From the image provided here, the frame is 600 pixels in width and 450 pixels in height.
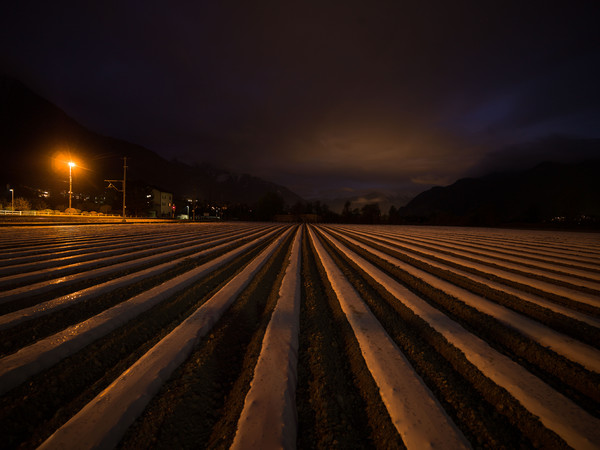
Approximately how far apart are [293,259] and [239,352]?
9.85 ft

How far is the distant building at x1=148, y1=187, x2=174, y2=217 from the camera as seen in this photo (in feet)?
199

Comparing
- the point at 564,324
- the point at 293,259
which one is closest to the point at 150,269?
the point at 293,259

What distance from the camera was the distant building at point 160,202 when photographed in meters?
60.6

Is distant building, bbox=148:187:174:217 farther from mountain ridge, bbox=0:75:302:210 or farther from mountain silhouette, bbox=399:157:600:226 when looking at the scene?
mountain silhouette, bbox=399:157:600:226

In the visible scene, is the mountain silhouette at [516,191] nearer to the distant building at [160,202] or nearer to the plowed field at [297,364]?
the distant building at [160,202]

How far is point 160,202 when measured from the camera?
64.6 meters

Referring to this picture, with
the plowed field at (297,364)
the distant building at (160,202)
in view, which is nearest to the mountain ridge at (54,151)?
the distant building at (160,202)

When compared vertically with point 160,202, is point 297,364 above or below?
below

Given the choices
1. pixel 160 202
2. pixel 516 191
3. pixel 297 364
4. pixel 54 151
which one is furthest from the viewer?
pixel 516 191

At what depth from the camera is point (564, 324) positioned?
1875 mm

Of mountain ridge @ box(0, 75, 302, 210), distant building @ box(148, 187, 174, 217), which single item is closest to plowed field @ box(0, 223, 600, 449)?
distant building @ box(148, 187, 174, 217)

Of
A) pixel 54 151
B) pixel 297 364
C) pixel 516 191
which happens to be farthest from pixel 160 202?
pixel 516 191

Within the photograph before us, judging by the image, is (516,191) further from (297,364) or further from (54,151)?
(54,151)

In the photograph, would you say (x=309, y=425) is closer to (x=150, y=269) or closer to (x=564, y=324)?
(x=564, y=324)
